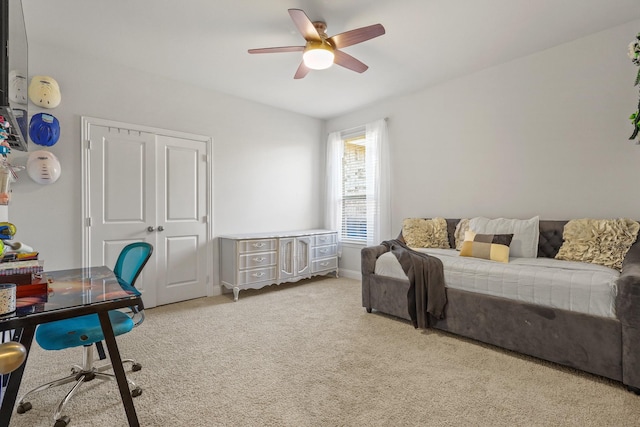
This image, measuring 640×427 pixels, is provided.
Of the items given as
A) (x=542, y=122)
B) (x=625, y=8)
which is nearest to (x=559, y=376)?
(x=542, y=122)

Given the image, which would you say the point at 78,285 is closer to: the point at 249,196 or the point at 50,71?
the point at 50,71

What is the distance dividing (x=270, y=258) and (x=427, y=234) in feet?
6.93

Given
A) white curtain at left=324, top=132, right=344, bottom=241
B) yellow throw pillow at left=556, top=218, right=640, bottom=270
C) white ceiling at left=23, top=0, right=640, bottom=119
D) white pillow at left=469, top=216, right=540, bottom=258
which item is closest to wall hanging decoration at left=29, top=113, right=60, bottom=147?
white ceiling at left=23, top=0, right=640, bottom=119

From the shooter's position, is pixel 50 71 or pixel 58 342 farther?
pixel 50 71

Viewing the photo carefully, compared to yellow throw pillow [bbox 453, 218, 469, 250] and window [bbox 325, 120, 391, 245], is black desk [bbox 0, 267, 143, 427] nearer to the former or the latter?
yellow throw pillow [bbox 453, 218, 469, 250]

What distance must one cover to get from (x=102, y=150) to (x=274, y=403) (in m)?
3.22

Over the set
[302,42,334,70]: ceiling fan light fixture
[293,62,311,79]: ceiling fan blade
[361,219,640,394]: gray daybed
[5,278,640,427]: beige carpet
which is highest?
[293,62,311,79]: ceiling fan blade

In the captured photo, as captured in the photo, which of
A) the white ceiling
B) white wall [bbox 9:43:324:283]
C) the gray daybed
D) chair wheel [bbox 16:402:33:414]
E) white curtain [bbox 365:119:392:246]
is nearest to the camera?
chair wheel [bbox 16:402:33:414]

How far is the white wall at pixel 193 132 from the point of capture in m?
3.08

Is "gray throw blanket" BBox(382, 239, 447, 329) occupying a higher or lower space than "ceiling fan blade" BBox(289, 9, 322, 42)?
lower

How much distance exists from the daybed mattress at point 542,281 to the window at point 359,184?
5.73 ft

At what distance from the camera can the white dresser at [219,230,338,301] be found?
4.01 m

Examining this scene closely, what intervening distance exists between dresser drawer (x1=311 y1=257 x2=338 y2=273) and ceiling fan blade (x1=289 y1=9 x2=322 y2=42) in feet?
10.5

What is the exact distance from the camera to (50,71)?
121 inches
